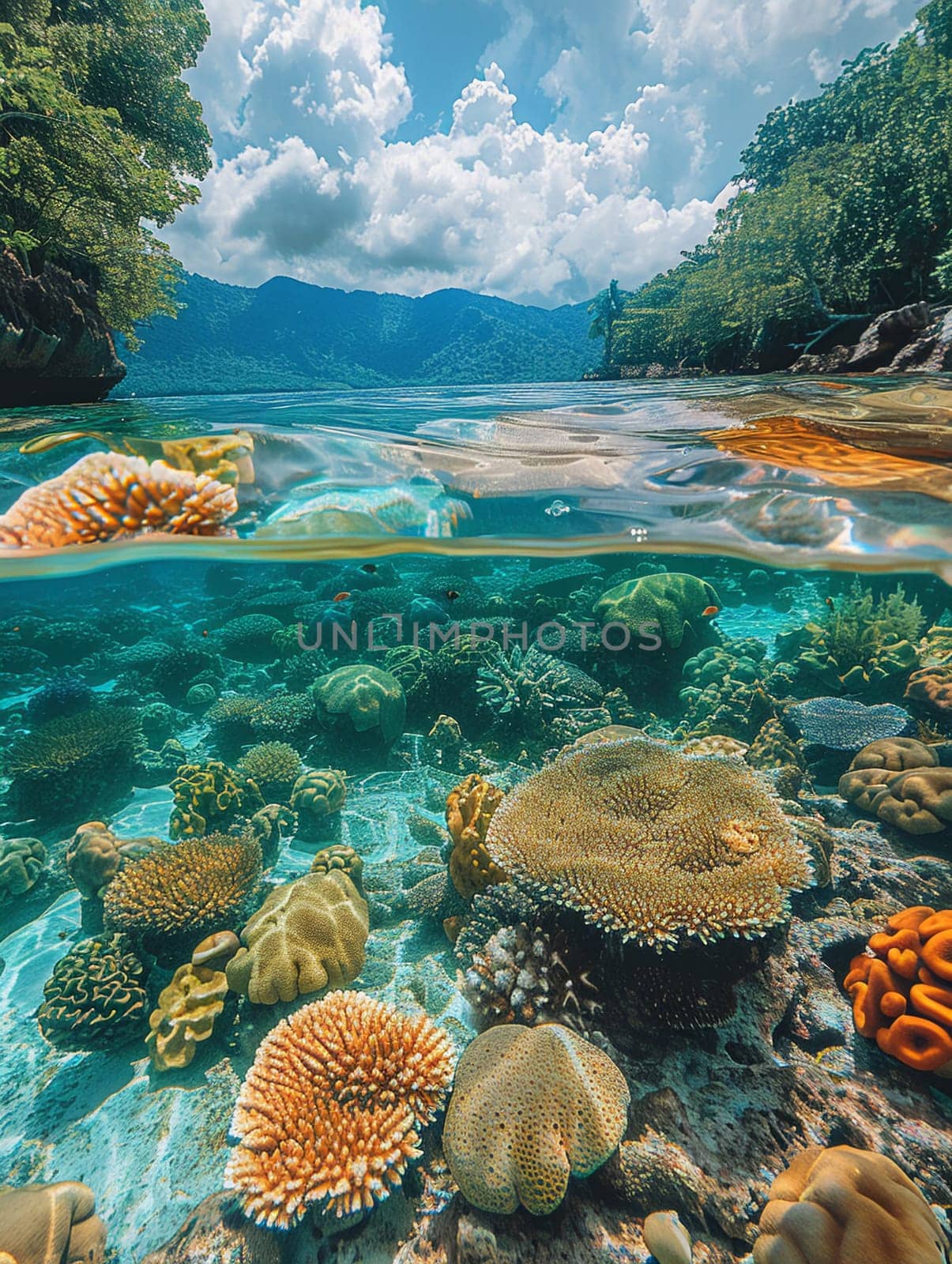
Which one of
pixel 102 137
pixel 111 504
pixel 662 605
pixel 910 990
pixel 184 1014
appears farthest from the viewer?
pixel 102 137

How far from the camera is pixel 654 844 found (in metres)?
4.04

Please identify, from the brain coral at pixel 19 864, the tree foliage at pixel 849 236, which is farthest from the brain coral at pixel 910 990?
the tree foliage at pixel 849 236

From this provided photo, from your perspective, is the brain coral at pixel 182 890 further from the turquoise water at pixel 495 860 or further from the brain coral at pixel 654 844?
the brain coral at pixel 654 844

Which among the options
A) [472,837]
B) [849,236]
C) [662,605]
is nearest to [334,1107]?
[472,837]

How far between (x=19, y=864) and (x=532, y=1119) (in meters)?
6.78

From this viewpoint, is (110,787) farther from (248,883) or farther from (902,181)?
(902,181)

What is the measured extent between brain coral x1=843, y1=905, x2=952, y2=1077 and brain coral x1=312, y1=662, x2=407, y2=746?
255 inches

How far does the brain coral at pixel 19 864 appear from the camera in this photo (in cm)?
613

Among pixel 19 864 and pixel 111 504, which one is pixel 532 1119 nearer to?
pixel 19 864

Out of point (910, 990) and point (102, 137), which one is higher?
point (102, 137)

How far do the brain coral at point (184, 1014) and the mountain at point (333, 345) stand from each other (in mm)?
105237

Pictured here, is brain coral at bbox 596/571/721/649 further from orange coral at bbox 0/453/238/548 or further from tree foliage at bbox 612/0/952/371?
tree foliage at bbox 612/0/952/371

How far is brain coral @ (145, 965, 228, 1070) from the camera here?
421cm

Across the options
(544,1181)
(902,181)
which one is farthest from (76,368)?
(902,181)
